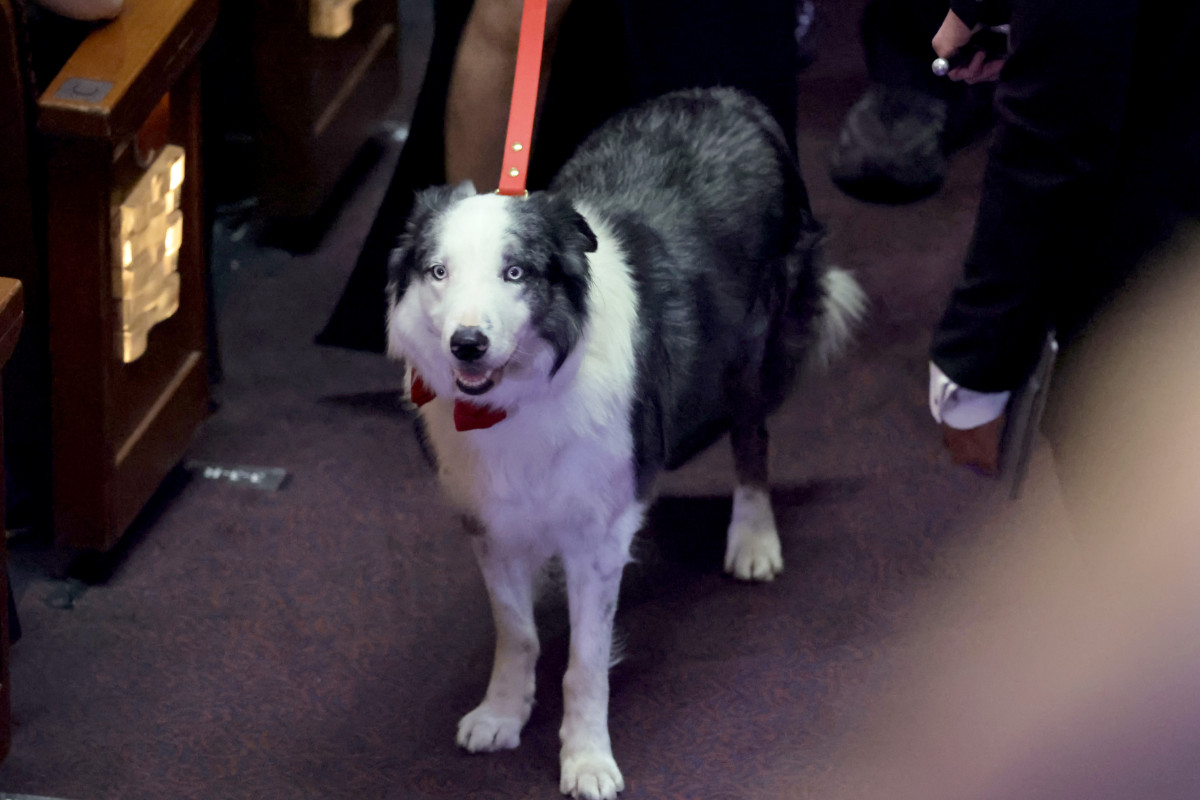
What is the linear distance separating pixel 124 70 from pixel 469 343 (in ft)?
2.71

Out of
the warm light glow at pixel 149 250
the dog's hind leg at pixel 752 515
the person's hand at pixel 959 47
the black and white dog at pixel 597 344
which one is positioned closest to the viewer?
the black and white dog at pixel 597 344

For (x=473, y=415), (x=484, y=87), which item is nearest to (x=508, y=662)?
(x=473, y=415)

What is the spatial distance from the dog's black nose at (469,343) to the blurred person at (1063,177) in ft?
2.48

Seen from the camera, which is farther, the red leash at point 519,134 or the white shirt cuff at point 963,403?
the white shirt cuff at point 963,403

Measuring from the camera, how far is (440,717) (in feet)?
6.91

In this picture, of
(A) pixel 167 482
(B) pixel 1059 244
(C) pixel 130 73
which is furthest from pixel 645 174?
(A) pixel 167 482

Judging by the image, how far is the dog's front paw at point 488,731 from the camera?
2025 millimetres

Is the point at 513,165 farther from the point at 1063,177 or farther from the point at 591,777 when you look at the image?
the point at 591,777

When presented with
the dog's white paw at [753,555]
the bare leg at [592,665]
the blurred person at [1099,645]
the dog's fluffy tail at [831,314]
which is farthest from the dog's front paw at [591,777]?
the dog's fluffy tail at [831,314]

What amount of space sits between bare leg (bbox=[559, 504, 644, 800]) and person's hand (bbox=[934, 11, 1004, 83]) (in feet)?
2.55

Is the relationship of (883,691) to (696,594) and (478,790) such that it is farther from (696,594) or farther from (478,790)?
(478,790)

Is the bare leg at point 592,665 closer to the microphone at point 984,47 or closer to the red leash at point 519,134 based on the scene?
the red leash at point 519,134

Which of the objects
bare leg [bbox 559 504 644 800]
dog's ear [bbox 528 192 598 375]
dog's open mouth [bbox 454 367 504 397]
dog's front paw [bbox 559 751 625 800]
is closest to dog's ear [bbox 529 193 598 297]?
dog's ear [bbox 528 192 598 375]

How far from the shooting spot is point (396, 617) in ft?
7.54
